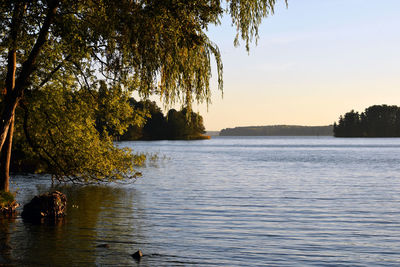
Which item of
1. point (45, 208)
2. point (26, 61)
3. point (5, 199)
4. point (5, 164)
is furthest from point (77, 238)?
point (26, 61)

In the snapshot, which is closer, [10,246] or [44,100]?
[10,246]

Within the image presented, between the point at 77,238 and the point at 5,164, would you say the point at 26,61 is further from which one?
the point at 77,238

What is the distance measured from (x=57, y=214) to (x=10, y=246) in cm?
491

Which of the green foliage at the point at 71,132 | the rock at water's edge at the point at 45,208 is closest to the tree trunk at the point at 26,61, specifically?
the green foliage at the point at 71,132

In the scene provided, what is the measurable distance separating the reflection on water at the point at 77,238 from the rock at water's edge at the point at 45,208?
40 centimetres

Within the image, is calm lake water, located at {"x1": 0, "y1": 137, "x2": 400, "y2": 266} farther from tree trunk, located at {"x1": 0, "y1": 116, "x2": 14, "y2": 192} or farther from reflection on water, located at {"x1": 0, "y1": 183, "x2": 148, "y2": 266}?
tree trunk, located at {"x1": 0, "y1": 116, "x2": 14, "y2": 192}

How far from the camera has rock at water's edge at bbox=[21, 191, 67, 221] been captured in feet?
59.9

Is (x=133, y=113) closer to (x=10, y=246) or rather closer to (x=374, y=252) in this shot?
(x=10, y=246)

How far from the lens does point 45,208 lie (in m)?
18.5

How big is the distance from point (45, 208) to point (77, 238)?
396 cm

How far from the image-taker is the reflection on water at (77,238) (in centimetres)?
1262

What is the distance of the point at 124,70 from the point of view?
1414cm

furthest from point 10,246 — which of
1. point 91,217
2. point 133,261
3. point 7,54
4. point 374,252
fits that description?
point 374,252

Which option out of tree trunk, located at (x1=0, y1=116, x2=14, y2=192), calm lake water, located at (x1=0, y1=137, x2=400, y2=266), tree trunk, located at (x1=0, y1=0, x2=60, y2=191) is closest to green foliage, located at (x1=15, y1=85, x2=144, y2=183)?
tree trunk, located at (x1=0, y1=116, x2=14, y2=192)
